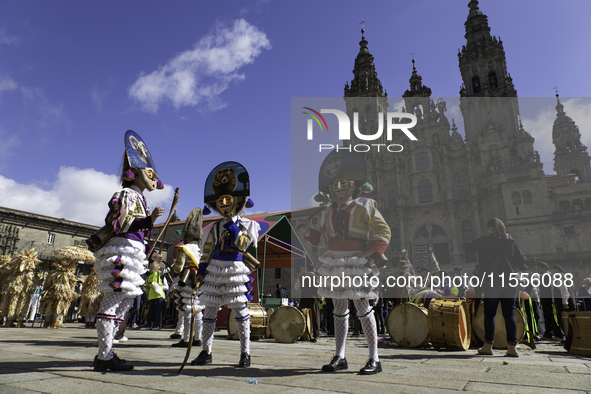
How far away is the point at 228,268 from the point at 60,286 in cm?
793

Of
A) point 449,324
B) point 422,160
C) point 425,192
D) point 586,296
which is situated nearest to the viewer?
point 449,324

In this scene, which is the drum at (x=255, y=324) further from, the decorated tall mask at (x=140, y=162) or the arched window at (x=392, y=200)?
the arched window at (x=392, y=200)

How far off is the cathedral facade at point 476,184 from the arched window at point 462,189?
0.27 ft

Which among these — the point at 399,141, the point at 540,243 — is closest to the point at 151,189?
the point at 540,243

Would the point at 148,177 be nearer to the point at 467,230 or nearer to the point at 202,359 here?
the point at 202,359

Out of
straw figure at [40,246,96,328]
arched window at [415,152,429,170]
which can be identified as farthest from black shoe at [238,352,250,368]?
arched window at [415,152,429,170]

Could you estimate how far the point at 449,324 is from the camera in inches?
220

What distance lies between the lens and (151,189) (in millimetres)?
4094

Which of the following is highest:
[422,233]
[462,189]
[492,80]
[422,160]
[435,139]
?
[492,80]

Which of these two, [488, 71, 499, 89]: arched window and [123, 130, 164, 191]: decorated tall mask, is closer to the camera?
[123, 130, 164, 191]: decorated tall mask

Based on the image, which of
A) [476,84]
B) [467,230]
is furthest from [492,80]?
[467,230]

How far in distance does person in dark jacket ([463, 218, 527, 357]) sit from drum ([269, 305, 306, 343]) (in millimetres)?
3433

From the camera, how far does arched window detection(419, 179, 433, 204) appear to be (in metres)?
30.1

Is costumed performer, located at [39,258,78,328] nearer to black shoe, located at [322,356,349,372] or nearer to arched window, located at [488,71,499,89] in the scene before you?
black shoe, located at [322,356,349,372]
